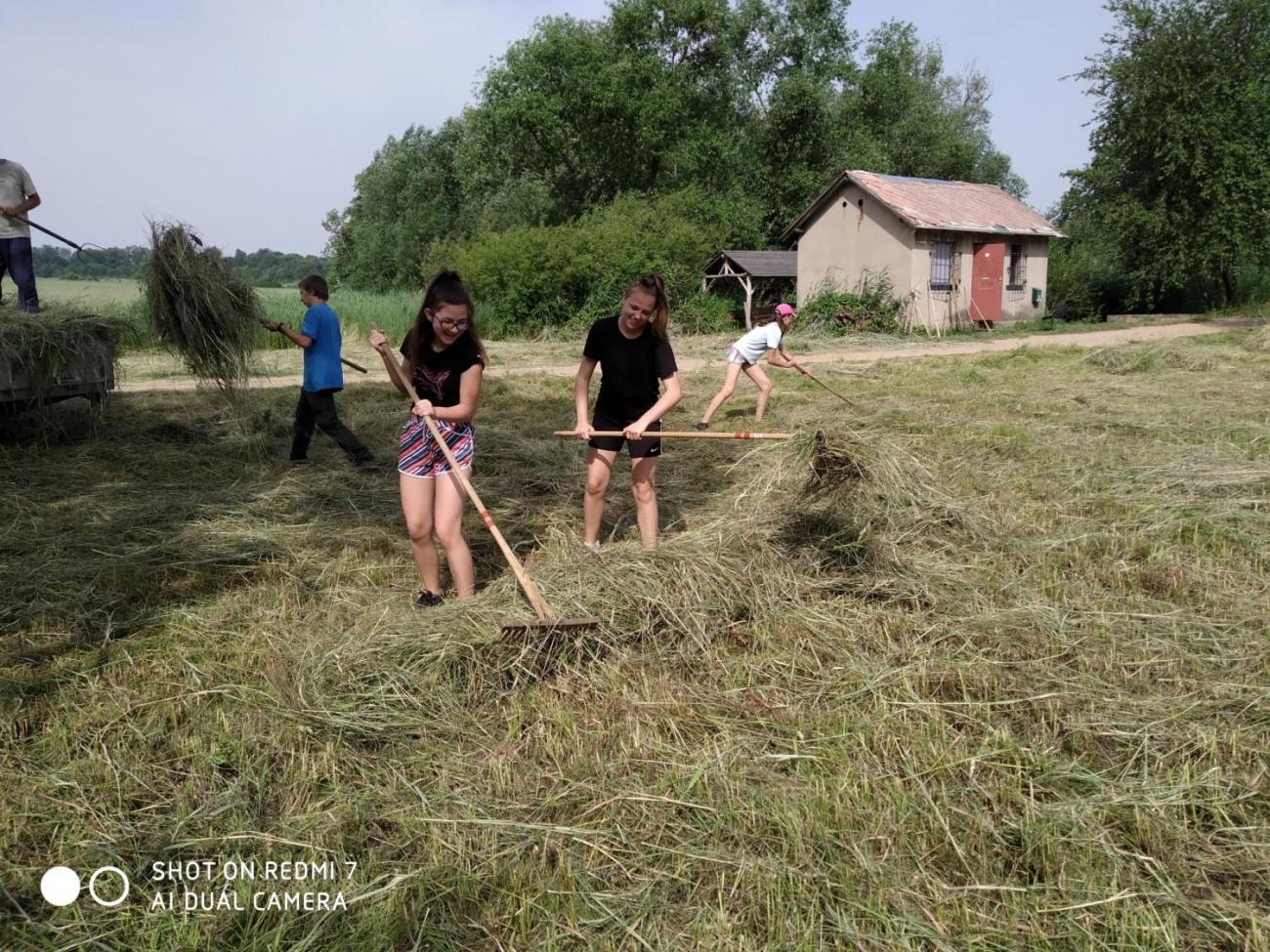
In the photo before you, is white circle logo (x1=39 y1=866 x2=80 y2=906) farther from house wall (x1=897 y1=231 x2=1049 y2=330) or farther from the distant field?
house wall (x1=897 y1=231 x2=1049 y2=330)

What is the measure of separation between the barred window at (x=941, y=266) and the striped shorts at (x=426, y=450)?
69.7 ft

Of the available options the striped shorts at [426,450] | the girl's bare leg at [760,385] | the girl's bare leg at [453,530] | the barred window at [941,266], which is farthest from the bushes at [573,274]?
the girl's bare leg at [453,530]

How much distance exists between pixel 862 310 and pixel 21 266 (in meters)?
18.6

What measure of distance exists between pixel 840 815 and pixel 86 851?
2.02 meters

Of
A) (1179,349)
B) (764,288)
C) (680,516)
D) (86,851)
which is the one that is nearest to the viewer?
(86,851)

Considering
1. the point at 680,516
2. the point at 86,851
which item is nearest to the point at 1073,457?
the point at 680,516

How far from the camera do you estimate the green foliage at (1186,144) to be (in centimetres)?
2308

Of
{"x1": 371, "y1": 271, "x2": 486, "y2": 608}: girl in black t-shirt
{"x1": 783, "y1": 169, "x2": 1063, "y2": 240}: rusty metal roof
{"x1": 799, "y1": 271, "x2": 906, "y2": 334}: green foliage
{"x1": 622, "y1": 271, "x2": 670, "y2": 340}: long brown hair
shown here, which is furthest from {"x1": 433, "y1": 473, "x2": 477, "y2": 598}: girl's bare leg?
{"x1": 783, "y1": 169, "x2": 1063, "y2": 240}: rusty metal roof

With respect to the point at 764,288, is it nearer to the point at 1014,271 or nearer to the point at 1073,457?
the point at 1014,271

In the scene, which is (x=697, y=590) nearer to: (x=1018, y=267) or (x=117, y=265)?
(x=117, y=265)

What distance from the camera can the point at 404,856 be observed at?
248 cm

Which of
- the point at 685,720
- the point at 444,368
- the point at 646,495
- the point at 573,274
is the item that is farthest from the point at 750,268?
the point at 685,720

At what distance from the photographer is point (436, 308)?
4023 mm

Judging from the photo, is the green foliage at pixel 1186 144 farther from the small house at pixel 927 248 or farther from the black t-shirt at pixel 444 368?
the black t-shirt at pixel 444 368
